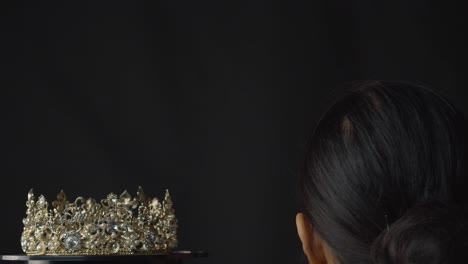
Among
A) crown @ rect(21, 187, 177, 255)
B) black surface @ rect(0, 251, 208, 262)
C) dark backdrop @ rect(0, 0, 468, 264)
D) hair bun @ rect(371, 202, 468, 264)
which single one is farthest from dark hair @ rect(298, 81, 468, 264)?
dark backdrop @ rect(0, 0, 468, 264)

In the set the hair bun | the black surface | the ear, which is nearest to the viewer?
Result: the hair bun

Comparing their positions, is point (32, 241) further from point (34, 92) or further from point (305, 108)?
point (305, 108)

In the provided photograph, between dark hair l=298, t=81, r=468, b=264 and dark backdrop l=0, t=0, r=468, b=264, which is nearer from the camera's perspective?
dark hair l=298, t=81, r=468, b=264

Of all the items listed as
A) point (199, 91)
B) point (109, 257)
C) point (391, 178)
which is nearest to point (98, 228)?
point (109, 257)

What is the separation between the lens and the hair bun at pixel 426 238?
2.91 ft

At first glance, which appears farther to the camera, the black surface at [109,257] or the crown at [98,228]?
the crown at [98,228]

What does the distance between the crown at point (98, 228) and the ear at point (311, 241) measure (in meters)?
0.80

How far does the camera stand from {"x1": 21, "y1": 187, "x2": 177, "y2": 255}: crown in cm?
177

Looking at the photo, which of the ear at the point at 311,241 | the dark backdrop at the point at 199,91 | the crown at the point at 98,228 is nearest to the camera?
the ear at the point at 311,241

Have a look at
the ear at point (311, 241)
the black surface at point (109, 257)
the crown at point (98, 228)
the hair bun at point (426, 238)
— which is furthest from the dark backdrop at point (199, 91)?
the hair bun at point (426, 238)

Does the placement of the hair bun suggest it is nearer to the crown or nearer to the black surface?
the black surface

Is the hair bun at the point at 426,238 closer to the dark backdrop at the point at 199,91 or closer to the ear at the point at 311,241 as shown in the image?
the ear at the point at 311,241

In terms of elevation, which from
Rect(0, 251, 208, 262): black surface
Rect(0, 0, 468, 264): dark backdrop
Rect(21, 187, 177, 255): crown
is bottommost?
Rect(0, 251, 208, 262): black surface

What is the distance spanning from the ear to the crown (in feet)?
2.61
